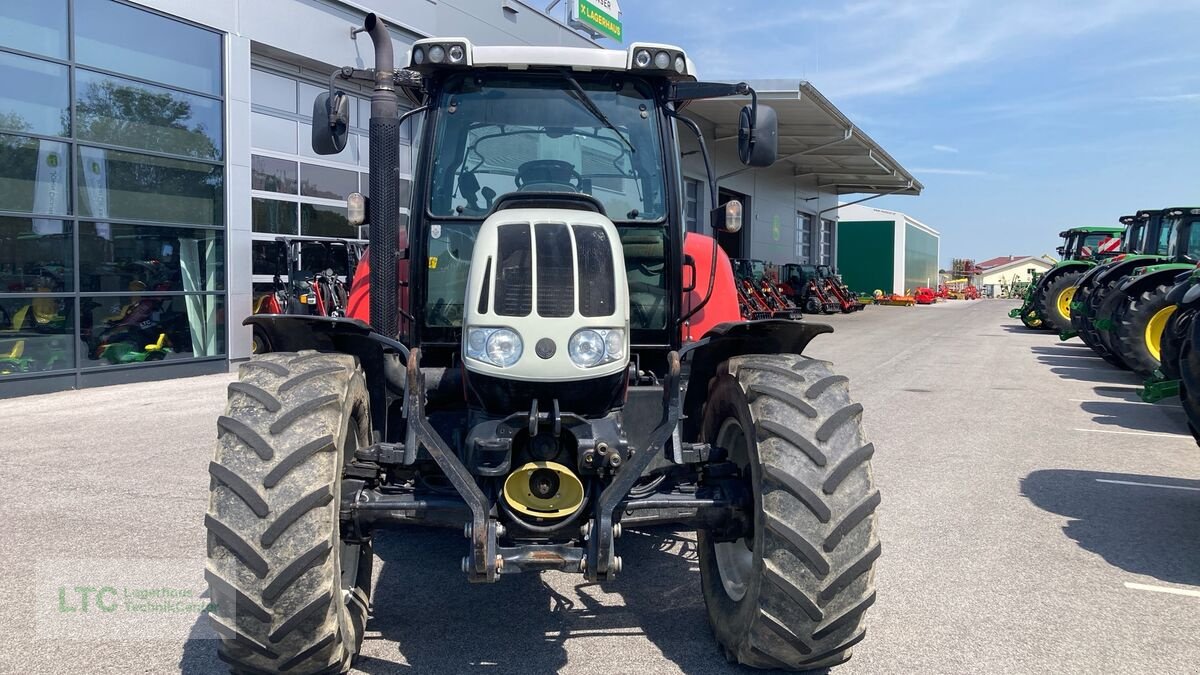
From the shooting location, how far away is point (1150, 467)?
7.30 meters

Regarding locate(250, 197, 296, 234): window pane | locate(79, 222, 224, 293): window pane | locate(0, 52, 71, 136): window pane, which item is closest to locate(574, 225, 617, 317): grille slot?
locate(0, 52, 71, 136): window pane

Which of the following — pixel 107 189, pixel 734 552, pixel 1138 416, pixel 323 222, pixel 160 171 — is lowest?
pixel 1138 416

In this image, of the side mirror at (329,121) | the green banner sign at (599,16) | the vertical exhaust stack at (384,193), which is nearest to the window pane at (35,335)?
the side mirror at (329,121)

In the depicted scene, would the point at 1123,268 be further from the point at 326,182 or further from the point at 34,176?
the point at 34,176

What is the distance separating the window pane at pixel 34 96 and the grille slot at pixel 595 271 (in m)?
10.2

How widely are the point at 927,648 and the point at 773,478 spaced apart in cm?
125

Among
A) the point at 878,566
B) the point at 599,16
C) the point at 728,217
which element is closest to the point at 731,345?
the point at 728,217

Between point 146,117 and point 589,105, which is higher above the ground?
point 146,117

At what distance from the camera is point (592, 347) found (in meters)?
3.23

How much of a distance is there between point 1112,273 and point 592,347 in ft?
46.1

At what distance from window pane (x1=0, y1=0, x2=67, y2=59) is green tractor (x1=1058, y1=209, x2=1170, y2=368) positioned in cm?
1462

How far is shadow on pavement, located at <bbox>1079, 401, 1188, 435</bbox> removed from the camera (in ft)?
30.2

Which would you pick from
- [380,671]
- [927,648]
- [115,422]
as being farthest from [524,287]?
Result: [115,422]

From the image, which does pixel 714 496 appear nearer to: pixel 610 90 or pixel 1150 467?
pixel 610 90
